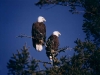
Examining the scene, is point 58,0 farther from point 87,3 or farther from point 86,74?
point 86,74

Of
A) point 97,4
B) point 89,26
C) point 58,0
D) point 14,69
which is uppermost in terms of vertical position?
point 14,69

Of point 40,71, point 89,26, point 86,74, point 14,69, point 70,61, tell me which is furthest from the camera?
point 14,69

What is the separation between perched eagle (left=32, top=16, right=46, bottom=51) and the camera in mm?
9684

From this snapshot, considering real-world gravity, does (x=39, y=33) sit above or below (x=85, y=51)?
above

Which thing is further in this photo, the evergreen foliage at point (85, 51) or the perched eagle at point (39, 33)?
the perched eagle at point (39, 33)

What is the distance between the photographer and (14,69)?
19344mm

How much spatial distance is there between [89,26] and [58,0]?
1.20 m

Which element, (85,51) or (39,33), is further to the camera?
(39,33)

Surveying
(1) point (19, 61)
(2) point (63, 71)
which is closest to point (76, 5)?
(2) point (63, 71)

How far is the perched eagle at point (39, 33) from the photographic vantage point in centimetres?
968

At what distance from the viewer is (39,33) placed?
33.0 feet

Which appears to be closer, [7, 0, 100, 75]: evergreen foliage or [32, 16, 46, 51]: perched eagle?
[7, 0, 100, 75]: evergreen foliage

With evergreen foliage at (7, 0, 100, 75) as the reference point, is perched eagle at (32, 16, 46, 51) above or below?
above

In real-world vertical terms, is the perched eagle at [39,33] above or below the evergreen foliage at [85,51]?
above
